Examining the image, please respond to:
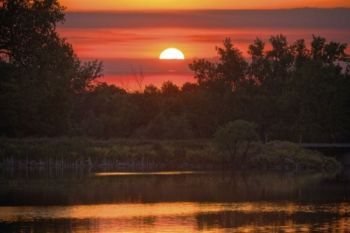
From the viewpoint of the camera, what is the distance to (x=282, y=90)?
112 meters

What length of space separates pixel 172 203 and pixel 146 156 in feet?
113

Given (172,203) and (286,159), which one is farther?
(286,159)

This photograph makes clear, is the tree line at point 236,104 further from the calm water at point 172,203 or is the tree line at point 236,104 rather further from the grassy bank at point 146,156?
the calm water at point 172,203

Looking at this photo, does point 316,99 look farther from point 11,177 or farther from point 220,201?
point 220,201

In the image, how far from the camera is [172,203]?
173ft

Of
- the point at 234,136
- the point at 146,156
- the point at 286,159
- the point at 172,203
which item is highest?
the point at 234,136

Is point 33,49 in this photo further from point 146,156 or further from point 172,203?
point 146,156

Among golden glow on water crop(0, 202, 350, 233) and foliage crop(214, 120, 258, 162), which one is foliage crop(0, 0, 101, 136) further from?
foliage crop(214, 120, 258, 162)

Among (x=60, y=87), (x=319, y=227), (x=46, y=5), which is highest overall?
(x=46, y=5)

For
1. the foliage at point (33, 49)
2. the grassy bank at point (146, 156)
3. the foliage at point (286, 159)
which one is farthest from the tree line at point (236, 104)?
the foliage at point (33, 49)

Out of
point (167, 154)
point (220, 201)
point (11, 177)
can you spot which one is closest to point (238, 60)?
point (167, 154)

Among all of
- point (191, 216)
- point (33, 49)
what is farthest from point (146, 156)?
point (33, 49)

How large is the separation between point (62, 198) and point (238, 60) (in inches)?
2543

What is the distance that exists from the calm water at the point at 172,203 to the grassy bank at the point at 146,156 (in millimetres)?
8466
